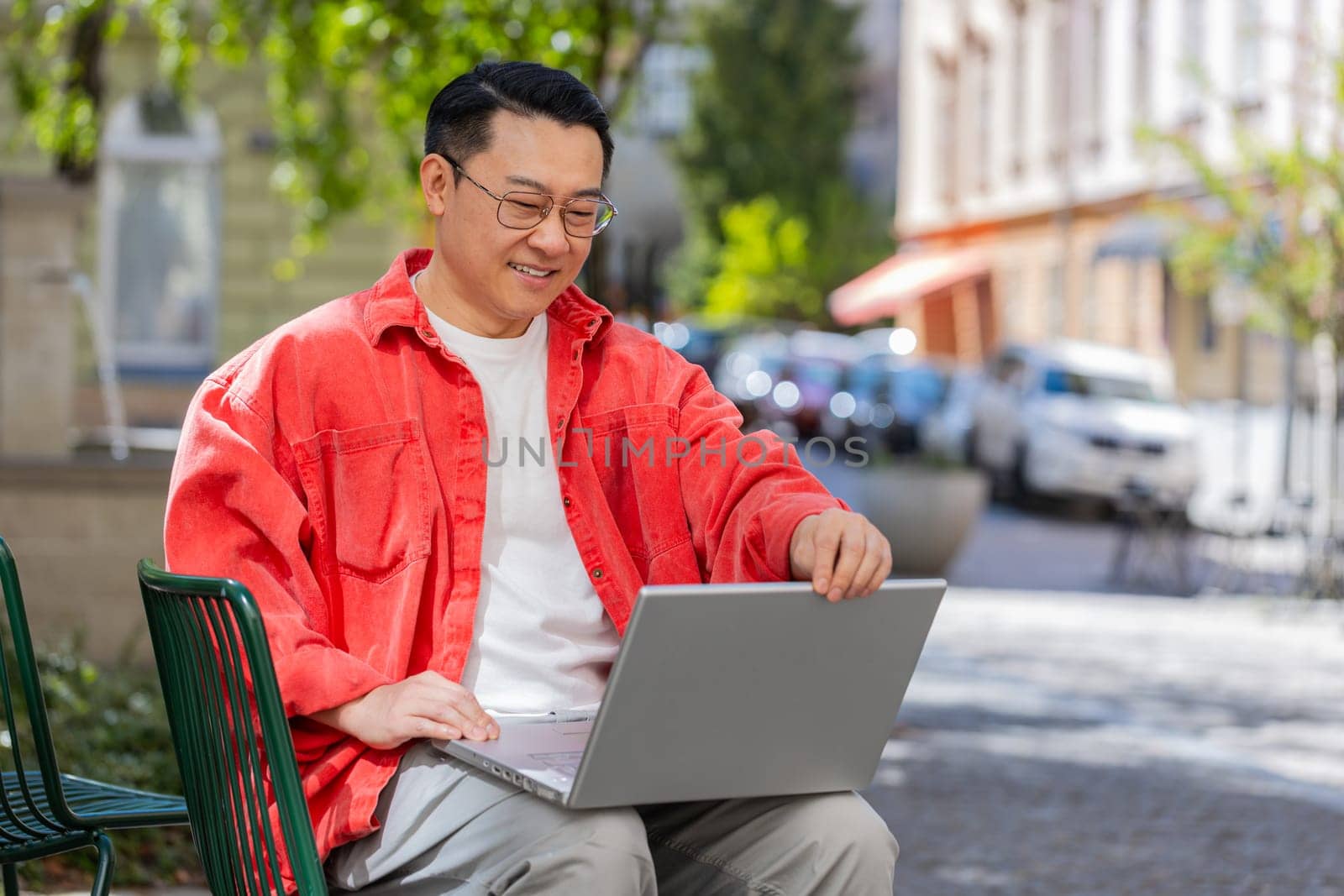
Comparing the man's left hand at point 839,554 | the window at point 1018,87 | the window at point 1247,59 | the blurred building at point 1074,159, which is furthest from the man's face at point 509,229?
the window at point 1018,87

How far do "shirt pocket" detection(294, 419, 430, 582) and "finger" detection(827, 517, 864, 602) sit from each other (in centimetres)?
61

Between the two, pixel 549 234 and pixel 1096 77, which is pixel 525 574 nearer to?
pixel 549 234

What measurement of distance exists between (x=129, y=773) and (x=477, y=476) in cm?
304

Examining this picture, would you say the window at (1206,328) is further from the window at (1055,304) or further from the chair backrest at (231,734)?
the chair backrest at (231,734)

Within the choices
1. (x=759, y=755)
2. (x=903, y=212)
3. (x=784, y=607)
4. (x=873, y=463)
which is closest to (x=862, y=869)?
(x=759, y=755)

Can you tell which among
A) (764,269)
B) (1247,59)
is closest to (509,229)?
(1247,59)

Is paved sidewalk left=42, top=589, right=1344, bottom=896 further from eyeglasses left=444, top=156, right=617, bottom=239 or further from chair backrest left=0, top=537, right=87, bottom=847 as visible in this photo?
eyeglasses left=444, top=156, right=617, bottom=239

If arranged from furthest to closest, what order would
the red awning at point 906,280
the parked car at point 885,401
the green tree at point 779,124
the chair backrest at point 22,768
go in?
the green tree at point 779,124
the red awning at point 906,280
the parked car at point 885,401
the chair backrest at point 22,768

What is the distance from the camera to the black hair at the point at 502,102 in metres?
2.84

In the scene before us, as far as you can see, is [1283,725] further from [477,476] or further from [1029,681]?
[477,476]

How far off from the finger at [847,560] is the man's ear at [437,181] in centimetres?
82

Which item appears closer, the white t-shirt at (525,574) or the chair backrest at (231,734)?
the chair backrest at (231,734)

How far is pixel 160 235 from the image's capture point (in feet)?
70.3

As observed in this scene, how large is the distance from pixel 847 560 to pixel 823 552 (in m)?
0.03
